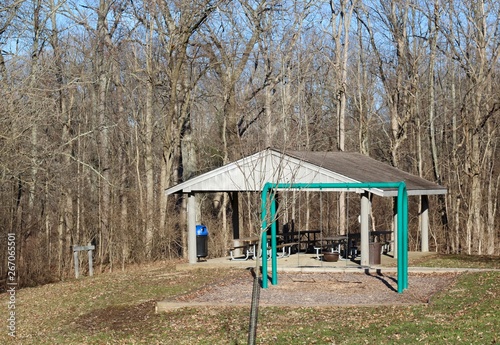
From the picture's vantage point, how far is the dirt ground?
1301 centimetres

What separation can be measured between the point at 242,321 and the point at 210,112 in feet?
75.8

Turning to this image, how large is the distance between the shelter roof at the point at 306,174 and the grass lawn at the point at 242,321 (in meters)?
3.21

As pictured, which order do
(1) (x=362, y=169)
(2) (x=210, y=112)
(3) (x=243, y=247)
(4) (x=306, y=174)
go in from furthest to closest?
(2) (x=210, y=112) → (3) (x=243, y=247) → (1) (x=362, y=169) → (4) (x=306, y=174)

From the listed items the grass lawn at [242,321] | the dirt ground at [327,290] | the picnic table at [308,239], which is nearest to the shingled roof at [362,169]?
the picnic table at [308,239]

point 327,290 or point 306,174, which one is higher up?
point 306,174

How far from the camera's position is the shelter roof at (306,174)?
17.2 meters

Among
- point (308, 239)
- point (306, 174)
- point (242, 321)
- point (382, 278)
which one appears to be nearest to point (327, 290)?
point (382, 278)

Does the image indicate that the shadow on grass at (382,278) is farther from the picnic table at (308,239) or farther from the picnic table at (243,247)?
the picnic table at (243,247)

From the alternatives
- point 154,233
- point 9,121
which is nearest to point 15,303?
point 9,121

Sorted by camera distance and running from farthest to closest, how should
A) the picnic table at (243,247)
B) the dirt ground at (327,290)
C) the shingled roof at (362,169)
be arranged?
the picnic table at (243,247) → the shingled roof at (362,169) → the dirt ground at (327,290)

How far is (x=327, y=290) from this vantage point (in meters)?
14.4

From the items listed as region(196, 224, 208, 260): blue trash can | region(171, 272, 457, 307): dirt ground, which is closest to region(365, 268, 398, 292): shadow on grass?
region(171, 272, 457, 307): dirt ground

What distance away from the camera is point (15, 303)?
15.1 meters

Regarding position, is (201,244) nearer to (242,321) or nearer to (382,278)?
(382,278)
